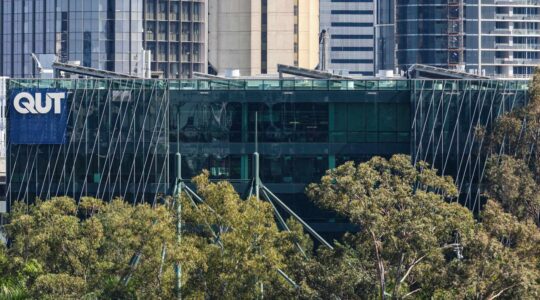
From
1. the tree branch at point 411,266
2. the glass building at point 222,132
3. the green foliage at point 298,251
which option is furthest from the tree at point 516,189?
the tree branch at point 411,266

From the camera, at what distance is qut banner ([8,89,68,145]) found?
134000mm

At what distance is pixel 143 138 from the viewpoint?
133875 millimetres

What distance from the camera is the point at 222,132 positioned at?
440ft

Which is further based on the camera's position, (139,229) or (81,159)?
(81,159)

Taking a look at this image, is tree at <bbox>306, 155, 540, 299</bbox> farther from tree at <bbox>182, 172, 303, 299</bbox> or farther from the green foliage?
tree at <bbox>182, 172, 303, 299</bbox>

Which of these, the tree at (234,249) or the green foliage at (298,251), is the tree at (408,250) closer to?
the green foliage at (298,251)

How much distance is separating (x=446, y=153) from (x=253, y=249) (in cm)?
3387

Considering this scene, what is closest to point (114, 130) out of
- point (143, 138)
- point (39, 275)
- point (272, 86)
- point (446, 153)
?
point (143, 138)

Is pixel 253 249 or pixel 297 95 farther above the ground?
pixel 297 95

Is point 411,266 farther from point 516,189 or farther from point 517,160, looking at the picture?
point 517,160

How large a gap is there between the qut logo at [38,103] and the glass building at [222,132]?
626 millimetres

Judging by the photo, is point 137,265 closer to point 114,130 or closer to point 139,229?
point 139,229

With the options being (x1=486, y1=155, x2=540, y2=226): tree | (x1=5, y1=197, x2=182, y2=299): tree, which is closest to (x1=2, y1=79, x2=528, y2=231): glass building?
(x1=486, y1=155, x2=540, y2=226): tree

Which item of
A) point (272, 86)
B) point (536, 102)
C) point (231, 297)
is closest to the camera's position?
point (231, 297)
